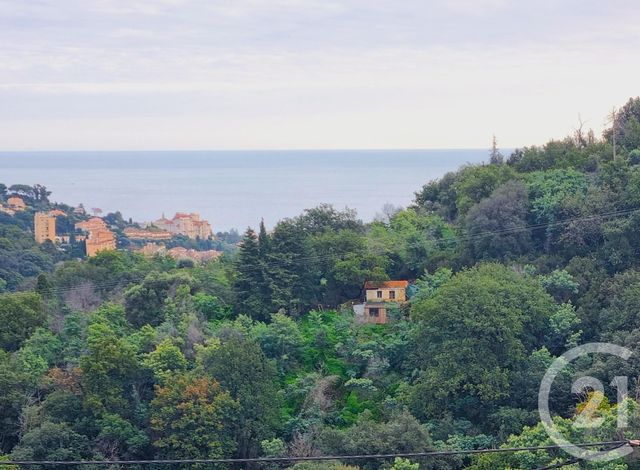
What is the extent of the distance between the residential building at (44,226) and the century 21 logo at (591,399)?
3325 cm

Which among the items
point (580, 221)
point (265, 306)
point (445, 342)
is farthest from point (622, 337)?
point (265, 306)

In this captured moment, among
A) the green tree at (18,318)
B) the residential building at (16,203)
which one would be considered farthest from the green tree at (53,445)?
the residential building at (16,203)

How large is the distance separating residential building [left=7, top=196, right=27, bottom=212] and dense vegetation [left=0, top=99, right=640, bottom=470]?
2805 centimetres

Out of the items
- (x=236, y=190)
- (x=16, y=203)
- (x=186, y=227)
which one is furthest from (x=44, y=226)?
(x=236, y=190)

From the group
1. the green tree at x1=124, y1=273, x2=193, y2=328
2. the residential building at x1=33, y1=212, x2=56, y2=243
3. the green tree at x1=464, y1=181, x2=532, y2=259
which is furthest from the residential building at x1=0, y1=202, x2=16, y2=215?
the green tree at x1=464, y1=181, x2=532, y2=259

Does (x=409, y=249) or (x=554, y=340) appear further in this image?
(x=409, y=249)

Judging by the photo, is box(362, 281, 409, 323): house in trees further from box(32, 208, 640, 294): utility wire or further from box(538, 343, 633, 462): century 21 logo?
box(538, 343, 633, 462): century 21 logo

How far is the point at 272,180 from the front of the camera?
4291 inches

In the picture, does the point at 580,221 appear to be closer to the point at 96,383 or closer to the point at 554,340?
the point at 554,340

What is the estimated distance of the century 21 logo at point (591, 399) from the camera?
11641mm

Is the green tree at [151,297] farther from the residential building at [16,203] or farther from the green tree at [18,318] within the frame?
the residential building at [16,203]

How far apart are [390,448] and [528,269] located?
19.6ft

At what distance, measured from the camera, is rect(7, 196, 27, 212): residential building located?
48562 mm

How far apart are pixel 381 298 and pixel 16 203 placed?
116 ft
